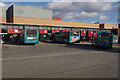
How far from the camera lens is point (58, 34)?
27703mm

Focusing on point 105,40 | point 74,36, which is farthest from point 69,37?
point 105,40

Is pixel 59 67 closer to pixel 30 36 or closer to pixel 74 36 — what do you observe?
pixel 30 36

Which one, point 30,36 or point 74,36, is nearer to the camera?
point 30,36

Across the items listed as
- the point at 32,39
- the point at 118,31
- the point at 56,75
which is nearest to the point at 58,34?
the point at 32,39

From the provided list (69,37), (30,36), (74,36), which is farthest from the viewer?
(74,36)

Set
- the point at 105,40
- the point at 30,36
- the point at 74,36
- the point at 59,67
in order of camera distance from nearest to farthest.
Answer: the point at 59,67
the point at 105,40
the point at 30,36
the point at 74,36

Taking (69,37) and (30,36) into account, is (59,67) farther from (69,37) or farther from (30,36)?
(69,37)

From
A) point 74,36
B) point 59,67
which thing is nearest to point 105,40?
point 74,36

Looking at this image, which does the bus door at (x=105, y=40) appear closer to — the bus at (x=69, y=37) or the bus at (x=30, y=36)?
the bus at (x=69, y=37)

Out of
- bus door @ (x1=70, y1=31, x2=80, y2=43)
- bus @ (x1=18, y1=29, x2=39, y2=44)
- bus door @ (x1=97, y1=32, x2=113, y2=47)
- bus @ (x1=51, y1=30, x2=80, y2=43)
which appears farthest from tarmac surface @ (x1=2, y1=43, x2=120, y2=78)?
bus door @ (x1=70, y1=31, x2=80, y2=43)

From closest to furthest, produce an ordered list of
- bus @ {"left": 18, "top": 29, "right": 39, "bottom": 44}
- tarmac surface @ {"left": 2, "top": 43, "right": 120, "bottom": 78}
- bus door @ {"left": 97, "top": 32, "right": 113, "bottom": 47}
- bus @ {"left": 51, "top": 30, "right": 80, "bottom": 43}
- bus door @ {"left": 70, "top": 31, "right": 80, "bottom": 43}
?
1. tarmac surface @ {"left": 2, "top": 43, "right": 120, "bottom": 78}
2. bus door @ {"left": 97, "top": 32, "right": 113, "bottom": 47}
3. bus @ {"left": 18, "top": 29, "right": 39, "bottom": 44}
4. bus @ {"left": 51, "top": 30, "right": 80, "bottom": 43}
5. bus door @ {"left": 70, "top": 31, "right": 80, "bottom": 43}

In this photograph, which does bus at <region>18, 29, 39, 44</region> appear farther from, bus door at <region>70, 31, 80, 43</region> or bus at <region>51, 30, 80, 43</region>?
bus door at <region>70, 31, 80, 43</region>

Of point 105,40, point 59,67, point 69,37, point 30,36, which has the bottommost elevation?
point 59,67

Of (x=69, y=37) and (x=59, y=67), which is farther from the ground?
(x=69, y=37)
